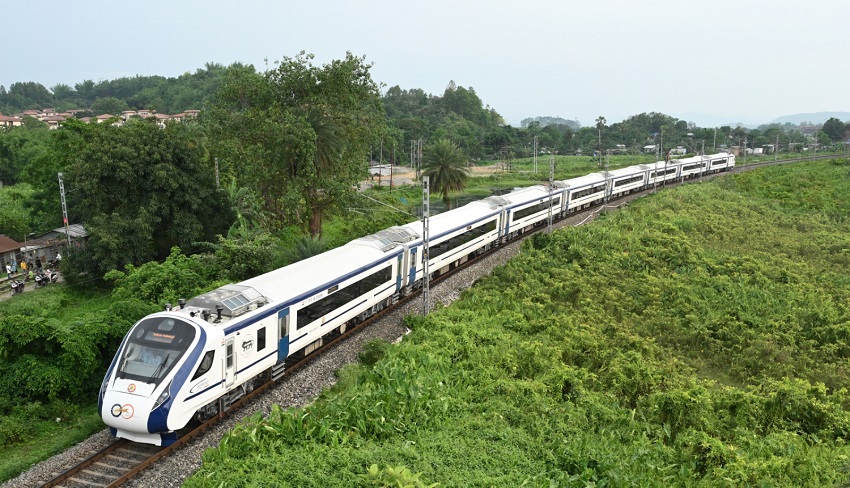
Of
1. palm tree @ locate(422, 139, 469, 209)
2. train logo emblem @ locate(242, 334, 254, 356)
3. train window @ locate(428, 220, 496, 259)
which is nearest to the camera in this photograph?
train logo emblem @ locate(242, 334, 254, 356)

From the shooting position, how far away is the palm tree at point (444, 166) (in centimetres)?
3762

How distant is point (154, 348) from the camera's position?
12609 mm

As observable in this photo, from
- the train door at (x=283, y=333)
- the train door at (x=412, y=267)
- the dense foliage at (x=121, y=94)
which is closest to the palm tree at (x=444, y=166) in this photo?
the train door at (x=412, y=267)

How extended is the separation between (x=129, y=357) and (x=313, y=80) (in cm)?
2072

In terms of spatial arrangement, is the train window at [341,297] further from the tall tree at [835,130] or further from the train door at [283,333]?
the tall tree at [835,130]

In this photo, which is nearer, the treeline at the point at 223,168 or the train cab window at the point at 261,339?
the train cab window at the point at 261,339

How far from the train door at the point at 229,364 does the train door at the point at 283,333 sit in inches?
69.7

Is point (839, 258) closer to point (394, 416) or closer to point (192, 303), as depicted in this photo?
point (394, 416)

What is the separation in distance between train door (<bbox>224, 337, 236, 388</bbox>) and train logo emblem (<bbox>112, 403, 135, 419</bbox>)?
2005mm

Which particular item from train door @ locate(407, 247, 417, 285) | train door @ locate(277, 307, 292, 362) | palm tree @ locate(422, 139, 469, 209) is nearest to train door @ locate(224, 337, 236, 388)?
train door @ locate(277, 307, 292, 362)

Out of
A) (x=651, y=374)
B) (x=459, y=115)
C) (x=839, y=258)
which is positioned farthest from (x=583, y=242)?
(x=459, y=115)

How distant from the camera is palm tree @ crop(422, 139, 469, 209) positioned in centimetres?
3762

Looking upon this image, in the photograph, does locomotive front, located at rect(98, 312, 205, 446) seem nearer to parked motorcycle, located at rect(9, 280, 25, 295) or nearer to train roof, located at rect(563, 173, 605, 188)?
parked motorcycle, located at rect(9, 280, 25, 295)

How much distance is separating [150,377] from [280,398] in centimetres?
347
